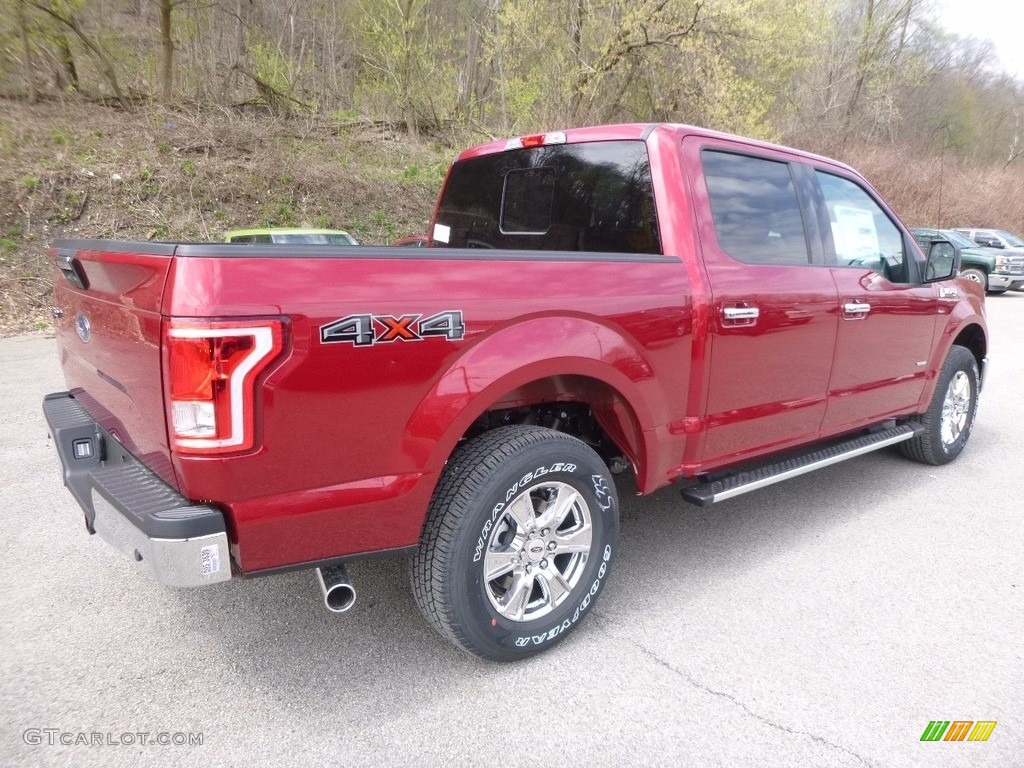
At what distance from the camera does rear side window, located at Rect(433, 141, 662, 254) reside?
3211 mm

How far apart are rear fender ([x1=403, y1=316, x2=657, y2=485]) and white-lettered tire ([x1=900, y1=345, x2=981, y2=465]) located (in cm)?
296

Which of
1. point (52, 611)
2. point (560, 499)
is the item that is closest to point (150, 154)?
point (52, 611)

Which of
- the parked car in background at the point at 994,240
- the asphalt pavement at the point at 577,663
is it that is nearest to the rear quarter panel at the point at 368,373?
the asphalt pavement at the point at 577,663

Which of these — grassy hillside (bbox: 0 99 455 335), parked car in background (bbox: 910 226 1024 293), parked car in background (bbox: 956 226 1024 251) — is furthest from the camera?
parked car in background (bbox: 956 226 1024 251)

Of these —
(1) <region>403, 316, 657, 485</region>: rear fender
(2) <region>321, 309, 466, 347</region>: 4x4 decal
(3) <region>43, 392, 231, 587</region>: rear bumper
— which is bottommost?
(3) <region>43, 392, 231, 587</region>: rear bumper

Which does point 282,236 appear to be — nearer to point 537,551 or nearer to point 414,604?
point 414,604

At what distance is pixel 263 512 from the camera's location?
6.70ft

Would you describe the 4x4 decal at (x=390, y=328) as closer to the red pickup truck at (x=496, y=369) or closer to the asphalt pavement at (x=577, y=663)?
the red pickup truck at (x=496, y=369)

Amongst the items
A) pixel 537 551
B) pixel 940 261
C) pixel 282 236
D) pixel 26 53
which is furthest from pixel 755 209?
pixel 26 53

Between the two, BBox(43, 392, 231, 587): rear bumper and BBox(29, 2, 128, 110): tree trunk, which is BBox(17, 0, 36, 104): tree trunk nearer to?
BBox(29, 2, 128, 110): tree trunk

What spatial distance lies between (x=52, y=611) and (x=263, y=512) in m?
1.57

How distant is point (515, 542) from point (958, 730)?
1601 millimetres

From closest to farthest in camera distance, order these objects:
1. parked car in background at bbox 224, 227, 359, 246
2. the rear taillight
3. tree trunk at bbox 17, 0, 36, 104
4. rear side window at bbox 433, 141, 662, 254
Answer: the rear taillight
rear side window at bbox 433, 141, 662, 254
parked car in background at bbox 224, 227, 359, 246
tree trunk at bbox 17, 0, 36, 104

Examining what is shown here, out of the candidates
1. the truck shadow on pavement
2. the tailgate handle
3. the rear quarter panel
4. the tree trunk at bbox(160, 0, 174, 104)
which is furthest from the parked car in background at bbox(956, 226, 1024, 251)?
the tailgate handle
